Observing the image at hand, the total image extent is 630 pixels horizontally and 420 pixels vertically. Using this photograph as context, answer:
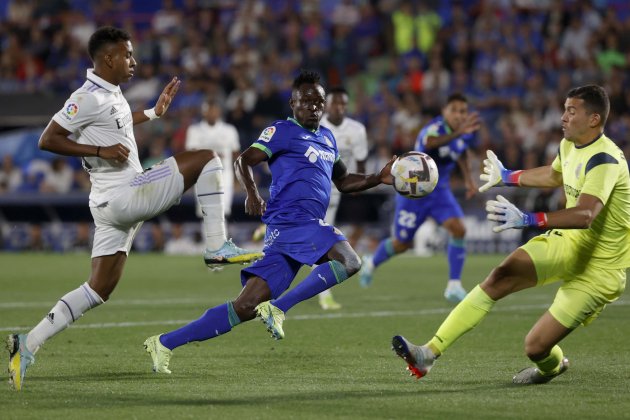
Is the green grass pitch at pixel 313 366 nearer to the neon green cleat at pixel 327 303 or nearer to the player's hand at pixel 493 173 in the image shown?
the neon green cleat at pixel 327 303

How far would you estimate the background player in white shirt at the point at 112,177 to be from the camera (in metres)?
7.45

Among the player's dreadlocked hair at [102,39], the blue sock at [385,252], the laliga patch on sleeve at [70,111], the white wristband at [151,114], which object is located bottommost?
the blue sock at [385,252]

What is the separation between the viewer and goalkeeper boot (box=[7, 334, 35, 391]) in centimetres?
693

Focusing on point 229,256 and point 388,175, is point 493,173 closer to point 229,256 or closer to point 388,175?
point 388,175

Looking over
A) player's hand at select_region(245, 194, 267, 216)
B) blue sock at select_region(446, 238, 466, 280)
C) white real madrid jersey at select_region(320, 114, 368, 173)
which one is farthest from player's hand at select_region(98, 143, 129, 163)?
blue sock at select_region(446, 238, 466, 280)

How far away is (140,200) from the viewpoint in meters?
7.54

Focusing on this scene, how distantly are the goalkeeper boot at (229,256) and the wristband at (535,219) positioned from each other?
1.93m

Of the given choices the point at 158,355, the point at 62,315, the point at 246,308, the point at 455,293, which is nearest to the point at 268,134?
the point at 246,308

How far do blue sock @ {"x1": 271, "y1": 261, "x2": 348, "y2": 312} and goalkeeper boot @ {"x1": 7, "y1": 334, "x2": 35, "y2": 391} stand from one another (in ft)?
5.67

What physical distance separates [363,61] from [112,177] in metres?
17.9

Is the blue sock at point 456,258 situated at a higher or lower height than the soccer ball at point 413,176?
lower

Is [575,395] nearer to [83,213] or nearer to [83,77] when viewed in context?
[83,213]

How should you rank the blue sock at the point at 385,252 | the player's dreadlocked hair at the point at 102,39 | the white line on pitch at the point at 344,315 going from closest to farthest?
the player's dreadlocked hair at the point at 102,39, the white line on pitch at the point at 344,315, the blue sock at the point at 385,252

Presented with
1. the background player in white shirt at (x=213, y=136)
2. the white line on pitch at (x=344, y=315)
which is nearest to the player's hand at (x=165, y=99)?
the white line on pitch at (x=344, y=315)
